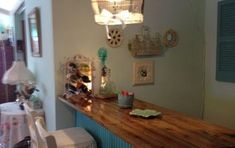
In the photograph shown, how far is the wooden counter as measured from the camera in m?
1.49

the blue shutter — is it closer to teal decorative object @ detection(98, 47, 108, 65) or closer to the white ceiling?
teal decorative object @ detection(98, 47, 108, 65)

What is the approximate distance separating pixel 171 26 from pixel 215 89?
3.13 ft

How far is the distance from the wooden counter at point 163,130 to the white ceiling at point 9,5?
329 centimetres

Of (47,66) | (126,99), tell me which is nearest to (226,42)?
(126,99)

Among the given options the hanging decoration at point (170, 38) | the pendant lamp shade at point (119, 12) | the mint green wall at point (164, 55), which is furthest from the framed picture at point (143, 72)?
the pendant lamp shade at point (119, 12)

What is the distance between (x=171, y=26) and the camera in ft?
11.0

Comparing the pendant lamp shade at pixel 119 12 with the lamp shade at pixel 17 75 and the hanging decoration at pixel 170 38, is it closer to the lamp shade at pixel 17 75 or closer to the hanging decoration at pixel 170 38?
the hanging decoration at pixel 170 38

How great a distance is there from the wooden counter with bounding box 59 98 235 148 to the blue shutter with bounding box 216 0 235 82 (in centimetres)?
135

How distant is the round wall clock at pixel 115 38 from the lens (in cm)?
300

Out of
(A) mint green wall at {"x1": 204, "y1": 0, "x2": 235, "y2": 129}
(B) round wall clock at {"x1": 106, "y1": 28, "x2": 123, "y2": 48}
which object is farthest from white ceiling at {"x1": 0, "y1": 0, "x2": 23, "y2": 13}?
(A) mint green wall at {"x1": 204, "y1": 0, "x2": 235, "y2": 129}

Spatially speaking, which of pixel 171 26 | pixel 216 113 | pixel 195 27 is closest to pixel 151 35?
pixel 171 26

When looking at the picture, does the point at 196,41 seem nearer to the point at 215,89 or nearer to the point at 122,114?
the point at 215,89

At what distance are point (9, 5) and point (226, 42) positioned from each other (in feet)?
13.0

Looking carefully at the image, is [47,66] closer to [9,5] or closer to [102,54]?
[102,54]
